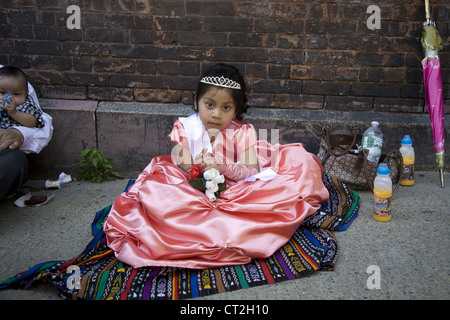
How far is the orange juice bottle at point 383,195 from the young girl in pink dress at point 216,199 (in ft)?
1.20

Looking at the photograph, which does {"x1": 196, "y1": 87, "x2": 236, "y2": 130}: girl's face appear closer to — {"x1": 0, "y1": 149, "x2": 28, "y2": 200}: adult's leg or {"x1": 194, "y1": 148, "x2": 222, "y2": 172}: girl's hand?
{"x1": 194, "y1": 148, "x2": 222, "y2": 172}: girl's hand

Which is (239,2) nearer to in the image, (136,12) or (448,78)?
(136,12)

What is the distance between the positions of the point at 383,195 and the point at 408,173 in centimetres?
85

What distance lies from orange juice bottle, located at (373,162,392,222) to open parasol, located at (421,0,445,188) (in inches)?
35.4

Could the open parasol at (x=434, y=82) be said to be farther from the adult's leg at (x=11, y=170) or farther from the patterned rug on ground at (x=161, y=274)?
the adult's leg at (x=11, y=170)

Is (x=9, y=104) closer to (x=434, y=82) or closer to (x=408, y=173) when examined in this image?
(x=408, y=173)

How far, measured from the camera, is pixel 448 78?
380cm

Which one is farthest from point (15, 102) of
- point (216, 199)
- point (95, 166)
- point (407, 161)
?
point (407, 161)

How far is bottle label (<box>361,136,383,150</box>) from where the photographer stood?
11.7ft

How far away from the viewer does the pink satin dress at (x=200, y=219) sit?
247cm

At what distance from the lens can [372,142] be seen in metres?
3.58

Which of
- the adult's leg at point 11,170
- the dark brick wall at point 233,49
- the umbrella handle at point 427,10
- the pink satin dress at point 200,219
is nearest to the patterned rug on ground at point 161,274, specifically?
the pink satin dress at point 200,219

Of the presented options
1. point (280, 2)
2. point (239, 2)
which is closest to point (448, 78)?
point (280, 2)
